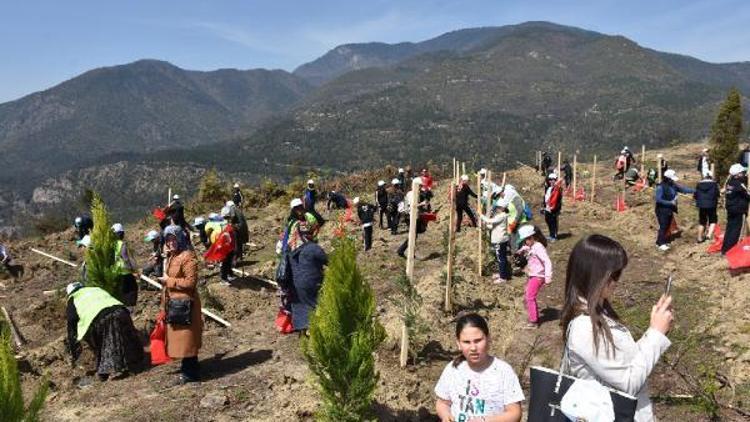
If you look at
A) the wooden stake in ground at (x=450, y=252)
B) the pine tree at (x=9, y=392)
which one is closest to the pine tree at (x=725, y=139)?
the wooden stake in ground at (x=450, y=252)

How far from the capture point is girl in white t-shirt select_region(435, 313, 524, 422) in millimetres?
3322

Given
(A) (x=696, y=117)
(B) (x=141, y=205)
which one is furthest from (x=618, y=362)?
(A) (x=696, y=117)

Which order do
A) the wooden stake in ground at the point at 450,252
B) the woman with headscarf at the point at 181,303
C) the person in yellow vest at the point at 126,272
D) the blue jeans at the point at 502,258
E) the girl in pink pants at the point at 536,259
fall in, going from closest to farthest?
the woman with headscarf at the point at 181,303
the girl in pink pants at the point at 536,259
the wooden stake in ground at the point at 450,252
the person in yellow vest at the point at 126,272
the blue jeans at the point at 502,258

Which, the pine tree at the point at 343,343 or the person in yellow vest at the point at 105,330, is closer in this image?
the pine tree at the point at 343,343

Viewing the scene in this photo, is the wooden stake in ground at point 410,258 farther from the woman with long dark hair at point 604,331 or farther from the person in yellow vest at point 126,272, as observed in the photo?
the person in yellow vest at point 126,272

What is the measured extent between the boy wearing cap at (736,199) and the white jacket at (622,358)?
8.70m

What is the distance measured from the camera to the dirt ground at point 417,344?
5.92 metres

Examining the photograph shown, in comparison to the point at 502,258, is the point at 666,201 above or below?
above

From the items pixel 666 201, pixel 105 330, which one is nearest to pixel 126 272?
pixel 105 330

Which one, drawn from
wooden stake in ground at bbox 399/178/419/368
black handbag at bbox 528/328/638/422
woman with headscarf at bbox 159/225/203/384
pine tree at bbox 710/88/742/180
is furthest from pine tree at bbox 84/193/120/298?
pine tree at bbox 710/88/742/180

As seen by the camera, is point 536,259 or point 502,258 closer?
point 536,259

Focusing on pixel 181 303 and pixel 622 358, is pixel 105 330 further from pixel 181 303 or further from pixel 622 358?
pixel 622 358

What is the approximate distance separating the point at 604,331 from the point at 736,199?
8928 millimetres

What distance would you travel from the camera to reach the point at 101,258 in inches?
339
